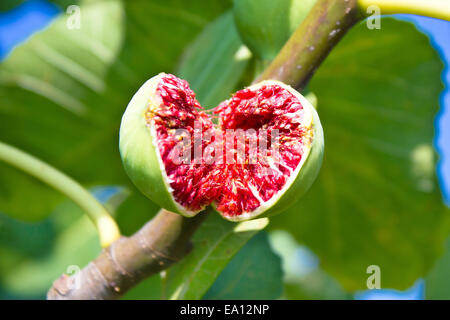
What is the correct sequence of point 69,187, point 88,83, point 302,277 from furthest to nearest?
1. point 302,277
2. point 88,83
3. point 69,187

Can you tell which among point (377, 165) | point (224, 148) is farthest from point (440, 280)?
point (224, 148)

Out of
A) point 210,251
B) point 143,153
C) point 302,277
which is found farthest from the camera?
point 302,277

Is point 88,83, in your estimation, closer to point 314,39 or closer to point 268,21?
point 268,21

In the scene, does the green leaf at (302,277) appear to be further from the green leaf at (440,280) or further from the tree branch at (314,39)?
the tree branch at (314,39)

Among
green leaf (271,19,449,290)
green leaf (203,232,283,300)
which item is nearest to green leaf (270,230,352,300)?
green leaf (271,19,449,290)
